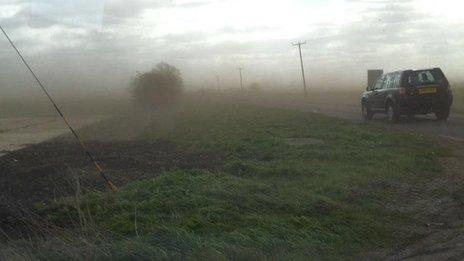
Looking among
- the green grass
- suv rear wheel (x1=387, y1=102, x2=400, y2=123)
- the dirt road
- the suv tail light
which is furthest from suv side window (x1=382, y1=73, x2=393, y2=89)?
the dirt road

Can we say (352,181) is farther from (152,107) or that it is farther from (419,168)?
(152,107)

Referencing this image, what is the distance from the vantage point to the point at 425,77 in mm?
19969

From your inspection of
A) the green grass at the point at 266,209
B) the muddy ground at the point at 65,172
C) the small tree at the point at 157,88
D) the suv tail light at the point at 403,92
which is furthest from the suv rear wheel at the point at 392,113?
the small tree at the point at 157,88

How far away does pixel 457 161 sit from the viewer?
37.4 ft

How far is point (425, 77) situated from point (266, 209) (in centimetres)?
1408

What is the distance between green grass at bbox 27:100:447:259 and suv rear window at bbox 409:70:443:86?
25.6 ft

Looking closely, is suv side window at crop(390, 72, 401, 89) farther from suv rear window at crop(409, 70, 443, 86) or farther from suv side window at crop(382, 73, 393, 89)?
suv rear window at crop(409, 70, 443, 86)

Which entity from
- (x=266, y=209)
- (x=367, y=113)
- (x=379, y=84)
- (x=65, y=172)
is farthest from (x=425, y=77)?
(x=266, y=209)

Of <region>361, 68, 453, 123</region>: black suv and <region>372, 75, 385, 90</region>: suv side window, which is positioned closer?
<region>361, 68, 453, 123</region>: black suv

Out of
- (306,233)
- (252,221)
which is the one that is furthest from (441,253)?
(252,221)

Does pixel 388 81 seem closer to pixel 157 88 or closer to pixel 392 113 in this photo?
pixel 392 113

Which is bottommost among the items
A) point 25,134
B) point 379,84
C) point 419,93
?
point 25,134

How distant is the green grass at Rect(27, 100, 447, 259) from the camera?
5.95 metres

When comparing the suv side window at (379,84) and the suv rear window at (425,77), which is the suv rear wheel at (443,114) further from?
the suv side window at (379,84)
